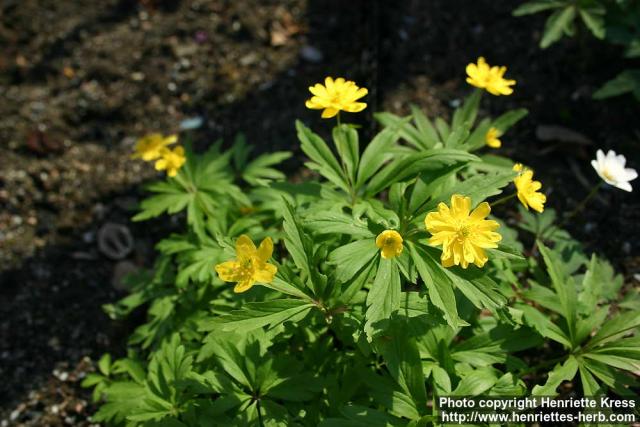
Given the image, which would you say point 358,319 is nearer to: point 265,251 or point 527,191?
point 265,251

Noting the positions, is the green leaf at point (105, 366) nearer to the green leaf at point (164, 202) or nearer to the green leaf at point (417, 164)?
the green leaf at point (164, 202)

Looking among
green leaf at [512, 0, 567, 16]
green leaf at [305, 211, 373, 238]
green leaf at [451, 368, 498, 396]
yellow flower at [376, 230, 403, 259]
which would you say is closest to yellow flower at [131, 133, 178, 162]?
green leaf at [305, 211, 373, 238]

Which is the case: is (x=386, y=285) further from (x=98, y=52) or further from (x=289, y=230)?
(x=98, y=52)

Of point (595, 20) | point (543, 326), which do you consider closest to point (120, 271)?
point (543, 326)

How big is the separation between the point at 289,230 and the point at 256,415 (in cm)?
68

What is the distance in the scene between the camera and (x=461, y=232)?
1631mm

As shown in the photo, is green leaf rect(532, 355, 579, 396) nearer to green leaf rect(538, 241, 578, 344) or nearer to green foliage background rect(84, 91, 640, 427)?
green foliage background rect(84, 91, 640, 427)

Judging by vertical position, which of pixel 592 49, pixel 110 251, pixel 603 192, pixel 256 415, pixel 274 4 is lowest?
pixel 256 415

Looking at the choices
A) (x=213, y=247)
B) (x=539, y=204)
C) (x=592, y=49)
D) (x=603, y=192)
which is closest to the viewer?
(x=539, y=204)

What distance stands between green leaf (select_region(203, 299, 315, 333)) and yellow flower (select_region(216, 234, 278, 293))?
0.30 ft

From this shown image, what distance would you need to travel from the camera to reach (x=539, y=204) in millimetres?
1896

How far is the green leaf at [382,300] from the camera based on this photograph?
1703 millimetres

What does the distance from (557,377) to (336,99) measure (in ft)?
4.22

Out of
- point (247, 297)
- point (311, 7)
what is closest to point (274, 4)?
point (311, 7)
